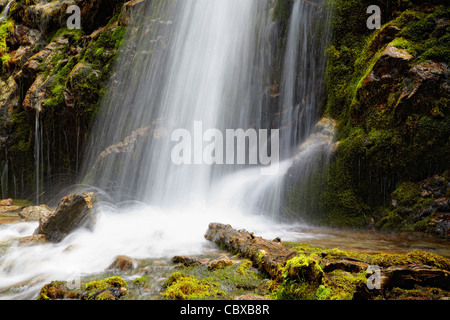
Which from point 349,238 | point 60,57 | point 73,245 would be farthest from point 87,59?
point 349,238

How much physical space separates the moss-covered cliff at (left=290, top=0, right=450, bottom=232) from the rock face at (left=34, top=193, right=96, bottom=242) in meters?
5.37

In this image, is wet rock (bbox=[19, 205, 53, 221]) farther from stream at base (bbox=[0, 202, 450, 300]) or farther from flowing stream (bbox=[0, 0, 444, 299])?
stream at base (bbox=[0, 202, 450, 300])

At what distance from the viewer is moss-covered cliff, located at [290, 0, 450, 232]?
21.4ft

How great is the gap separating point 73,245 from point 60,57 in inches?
596

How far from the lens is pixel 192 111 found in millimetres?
12805

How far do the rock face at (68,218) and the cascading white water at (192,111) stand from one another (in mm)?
287

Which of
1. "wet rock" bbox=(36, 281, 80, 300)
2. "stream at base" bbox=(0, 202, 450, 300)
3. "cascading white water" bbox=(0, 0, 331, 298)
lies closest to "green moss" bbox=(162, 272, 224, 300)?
"stream at base" bbox=(0, 202, 450, 300)

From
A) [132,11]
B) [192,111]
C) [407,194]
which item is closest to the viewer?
[407,194]

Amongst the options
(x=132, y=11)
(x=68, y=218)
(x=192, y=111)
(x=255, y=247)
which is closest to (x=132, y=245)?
(x=68, y=218)

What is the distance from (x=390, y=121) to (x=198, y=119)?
7643mm

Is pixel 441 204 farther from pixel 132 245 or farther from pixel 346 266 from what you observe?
pixel 132 245

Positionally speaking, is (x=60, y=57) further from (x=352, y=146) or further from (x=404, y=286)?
(x=404, y=286)

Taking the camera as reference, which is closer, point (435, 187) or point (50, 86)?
point (435, 187)

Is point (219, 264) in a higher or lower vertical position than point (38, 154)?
lower
